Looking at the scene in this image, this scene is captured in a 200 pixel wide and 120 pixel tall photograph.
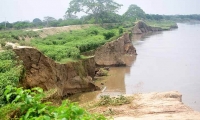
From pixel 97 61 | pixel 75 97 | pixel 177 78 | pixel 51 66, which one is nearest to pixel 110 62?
pixel 97 61

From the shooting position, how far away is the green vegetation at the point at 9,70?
9.04 metres

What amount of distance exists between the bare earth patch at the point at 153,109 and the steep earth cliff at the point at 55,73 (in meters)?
3.35

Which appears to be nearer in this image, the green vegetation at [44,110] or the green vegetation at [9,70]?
the green vegetation at [44,110]

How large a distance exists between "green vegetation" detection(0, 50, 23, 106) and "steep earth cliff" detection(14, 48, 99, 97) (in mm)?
666

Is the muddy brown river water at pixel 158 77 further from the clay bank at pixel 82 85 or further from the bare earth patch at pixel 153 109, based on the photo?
the bare earth patch at pixel 153 109

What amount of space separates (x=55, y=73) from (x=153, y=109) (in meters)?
6.34

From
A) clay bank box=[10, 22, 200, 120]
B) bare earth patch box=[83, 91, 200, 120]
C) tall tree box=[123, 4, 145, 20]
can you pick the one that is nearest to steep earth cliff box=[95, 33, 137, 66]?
clay bank box=[10, 22, 200, 120]

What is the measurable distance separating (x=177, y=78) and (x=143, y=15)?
62.7m

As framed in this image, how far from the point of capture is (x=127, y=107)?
37.5ft

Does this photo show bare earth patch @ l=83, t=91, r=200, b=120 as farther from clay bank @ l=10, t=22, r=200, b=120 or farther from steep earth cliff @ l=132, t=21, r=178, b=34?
steep earth cliff @ l=132, t=21, r=178, b=34

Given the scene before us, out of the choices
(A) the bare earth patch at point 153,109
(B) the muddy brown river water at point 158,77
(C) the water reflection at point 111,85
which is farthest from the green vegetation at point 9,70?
(B) the muddy brown river water at point 158,77

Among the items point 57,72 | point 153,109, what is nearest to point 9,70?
point 57,72

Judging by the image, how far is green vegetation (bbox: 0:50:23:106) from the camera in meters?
9.04

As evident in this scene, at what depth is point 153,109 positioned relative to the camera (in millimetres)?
10648
